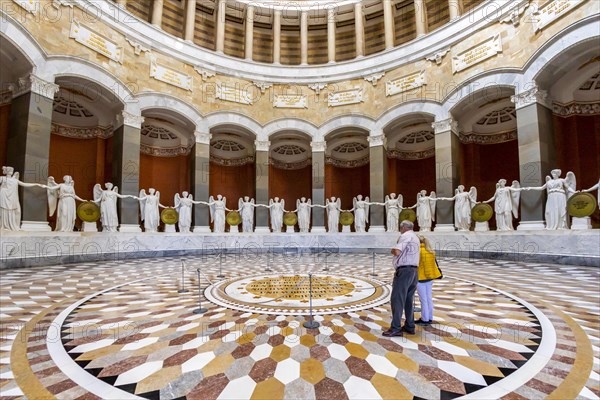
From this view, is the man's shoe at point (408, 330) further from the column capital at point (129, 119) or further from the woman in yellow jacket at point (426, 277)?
the column capital at point (129, 119)

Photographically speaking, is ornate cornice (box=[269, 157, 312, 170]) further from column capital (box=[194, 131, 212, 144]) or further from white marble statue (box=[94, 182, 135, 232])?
white marble statue (box=[94, 182, 135, 232])

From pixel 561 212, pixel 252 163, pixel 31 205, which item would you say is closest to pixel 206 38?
pixel 252 163

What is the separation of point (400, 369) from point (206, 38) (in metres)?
17.5

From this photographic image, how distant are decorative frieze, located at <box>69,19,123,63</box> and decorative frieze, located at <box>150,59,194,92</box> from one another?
1.30 m

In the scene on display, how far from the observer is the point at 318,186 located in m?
14.6

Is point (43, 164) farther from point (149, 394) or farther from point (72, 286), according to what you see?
point (149, 394)

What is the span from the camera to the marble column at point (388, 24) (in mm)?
14478

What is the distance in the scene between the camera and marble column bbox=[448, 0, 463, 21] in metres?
12.5

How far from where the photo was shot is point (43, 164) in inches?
356

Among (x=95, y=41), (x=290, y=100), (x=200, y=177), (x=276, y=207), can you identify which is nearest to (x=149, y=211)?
(x=200, y=177)

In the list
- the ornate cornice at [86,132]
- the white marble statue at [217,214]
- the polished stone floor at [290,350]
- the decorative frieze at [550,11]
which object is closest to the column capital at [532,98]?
the decorative frieze at [550,11]

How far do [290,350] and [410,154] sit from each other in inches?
637

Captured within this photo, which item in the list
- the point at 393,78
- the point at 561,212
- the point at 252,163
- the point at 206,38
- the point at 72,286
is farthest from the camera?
the point at 252,163

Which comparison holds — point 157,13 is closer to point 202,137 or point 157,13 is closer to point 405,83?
point 202,137
